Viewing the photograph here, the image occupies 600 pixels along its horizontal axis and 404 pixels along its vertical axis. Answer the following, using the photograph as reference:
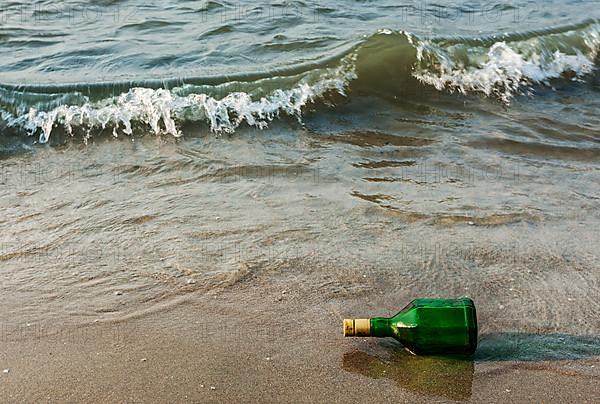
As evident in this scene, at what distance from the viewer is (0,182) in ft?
15.4

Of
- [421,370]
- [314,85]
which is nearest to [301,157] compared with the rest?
[314,85]

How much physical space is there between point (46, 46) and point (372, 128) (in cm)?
368

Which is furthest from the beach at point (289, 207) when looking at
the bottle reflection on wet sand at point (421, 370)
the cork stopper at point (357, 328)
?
the cork stopper at point (357, 328)

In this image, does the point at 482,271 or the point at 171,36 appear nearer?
the point at 482,271

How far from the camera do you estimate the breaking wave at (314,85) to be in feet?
19.2

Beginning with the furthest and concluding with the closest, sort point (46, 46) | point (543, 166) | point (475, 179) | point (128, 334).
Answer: point (46, 46), point (543, 166), point (475, 179), point (128, 334)

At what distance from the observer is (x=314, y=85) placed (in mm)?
6605

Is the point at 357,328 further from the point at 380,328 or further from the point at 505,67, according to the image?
the point at 505,67

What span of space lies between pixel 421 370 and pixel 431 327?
154mm

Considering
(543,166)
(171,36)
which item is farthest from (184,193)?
(171,36)

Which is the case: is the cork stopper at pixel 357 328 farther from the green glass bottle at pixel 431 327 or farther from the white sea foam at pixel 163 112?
the white sea foam at pixel 163 112

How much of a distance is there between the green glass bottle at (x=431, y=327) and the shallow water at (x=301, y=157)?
0.31 metres

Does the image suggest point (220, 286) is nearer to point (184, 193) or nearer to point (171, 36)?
point (184, 193)

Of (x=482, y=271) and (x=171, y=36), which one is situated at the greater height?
(x=171, y=36)
